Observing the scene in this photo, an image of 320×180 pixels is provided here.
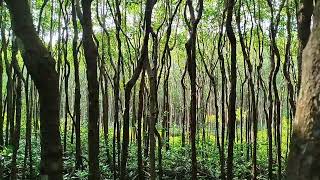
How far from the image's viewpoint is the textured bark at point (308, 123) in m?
1.98

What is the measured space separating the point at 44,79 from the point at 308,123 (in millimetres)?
2299

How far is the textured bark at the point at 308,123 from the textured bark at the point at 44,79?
2165 millimetres

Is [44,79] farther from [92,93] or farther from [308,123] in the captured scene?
[92,93]

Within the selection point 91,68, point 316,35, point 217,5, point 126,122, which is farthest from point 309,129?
point 217,5

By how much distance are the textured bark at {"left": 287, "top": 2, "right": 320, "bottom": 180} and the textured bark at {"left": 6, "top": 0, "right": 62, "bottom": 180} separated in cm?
217

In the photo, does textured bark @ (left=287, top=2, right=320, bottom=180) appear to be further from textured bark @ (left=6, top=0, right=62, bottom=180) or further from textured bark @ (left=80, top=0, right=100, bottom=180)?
textured bark @ (left=80, top=0, right=100, bottom=180)

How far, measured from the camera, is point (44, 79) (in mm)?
3586

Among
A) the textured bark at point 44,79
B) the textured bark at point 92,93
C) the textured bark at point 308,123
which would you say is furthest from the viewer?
the textured bark at point 92,93

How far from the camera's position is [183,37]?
19562mm

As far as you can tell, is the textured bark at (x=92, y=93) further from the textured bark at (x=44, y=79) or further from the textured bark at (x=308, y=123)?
the textured bark at (x=308, y=123)

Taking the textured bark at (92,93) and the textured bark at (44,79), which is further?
the textured bark at (92,93)

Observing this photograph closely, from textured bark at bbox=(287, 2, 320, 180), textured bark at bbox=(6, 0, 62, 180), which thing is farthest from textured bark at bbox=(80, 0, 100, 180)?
textured bark at bbox=(287, 2, 320, 180)

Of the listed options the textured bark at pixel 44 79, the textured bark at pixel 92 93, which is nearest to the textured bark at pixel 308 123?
the textured bark at pixel 44 79

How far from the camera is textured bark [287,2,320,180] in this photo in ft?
6.51
